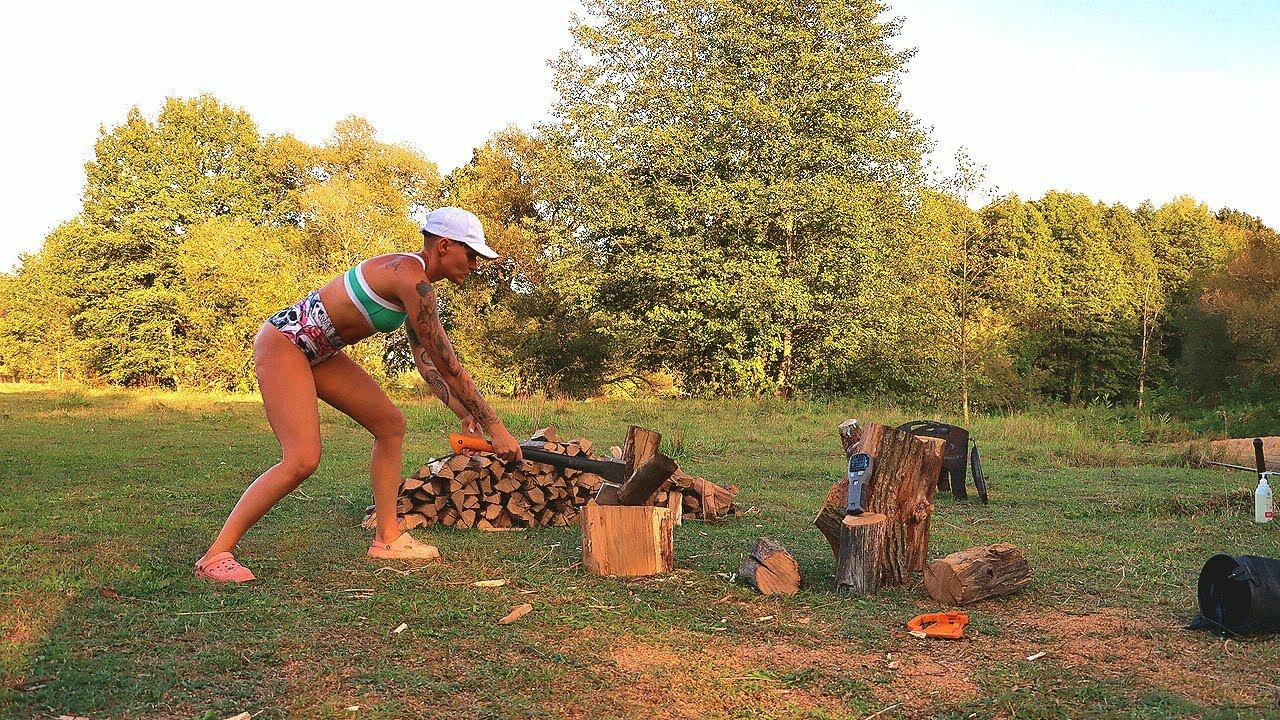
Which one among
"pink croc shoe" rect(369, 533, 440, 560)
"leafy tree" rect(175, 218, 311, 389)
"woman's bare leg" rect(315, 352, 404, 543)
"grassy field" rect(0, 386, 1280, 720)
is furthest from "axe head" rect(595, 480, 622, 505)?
"leafy tree" rect(175, 218, 311, 389)

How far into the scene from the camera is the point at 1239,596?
4.15m

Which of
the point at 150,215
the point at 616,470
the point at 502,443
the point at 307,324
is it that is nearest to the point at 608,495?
the point at 616,470

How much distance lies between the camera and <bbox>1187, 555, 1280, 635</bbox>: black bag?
4.03 meters

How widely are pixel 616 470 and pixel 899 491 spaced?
184 cm

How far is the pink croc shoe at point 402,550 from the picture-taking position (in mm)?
5617

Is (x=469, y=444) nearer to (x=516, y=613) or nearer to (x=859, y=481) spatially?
(x=516, y=613)

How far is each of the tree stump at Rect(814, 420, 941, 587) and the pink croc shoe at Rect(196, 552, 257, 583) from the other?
11.3 feet

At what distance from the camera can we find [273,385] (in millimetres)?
4793

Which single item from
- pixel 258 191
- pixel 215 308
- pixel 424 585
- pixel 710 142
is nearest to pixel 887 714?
pixel 424 585

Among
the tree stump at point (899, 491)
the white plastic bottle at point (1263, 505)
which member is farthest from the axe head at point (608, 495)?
the white plastic bottle at point (1263, 505)

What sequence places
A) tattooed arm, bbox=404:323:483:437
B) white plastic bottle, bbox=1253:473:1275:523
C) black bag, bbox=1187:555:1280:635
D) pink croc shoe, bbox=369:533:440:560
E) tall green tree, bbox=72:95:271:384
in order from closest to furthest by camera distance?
black bag, bbox=1187:555:1280:635 < tattooed arm, bbox=404:323:483:437 < pink croc shoe, bbox=369:533:440:560 < white plastic bottle, bbox=1253:473:1275:523 < tall green tree, bbox=72:95:271:384

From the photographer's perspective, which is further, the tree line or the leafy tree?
the leafy tree

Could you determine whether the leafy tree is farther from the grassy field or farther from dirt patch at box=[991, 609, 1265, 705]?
dirt patch at box=[991, 609, 1265, 705]

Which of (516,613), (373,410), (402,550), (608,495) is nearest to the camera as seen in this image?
(516,613)
